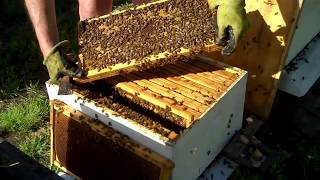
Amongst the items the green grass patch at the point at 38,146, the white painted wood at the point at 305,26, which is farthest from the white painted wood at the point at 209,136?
the green grass patch at the point at 38,146

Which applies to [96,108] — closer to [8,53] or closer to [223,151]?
[223,151]

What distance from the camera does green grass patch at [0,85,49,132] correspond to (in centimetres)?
417

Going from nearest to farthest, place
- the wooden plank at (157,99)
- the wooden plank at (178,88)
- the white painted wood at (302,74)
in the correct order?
the wooden plank at (157,99) → the wooden plank at (178,88) → the white painted wood at (302,74)

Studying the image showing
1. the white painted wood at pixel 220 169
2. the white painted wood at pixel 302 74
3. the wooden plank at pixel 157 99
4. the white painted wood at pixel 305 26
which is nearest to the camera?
the wooden plank at pixel 157 99

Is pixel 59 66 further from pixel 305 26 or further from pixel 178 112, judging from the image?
pixel 305 26

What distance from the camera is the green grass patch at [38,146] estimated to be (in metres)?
3.91

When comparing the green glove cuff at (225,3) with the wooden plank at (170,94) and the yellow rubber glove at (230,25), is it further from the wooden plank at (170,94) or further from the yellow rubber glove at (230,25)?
the wooden plank at (170,94)

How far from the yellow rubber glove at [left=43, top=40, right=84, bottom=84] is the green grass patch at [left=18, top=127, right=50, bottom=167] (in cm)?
112

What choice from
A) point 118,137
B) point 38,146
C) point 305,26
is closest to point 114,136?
point 118,137

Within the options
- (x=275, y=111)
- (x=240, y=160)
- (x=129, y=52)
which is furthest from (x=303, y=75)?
(x=129, y=52)

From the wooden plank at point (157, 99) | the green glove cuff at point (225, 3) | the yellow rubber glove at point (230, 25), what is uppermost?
the green glove cuff at point (225, 3)

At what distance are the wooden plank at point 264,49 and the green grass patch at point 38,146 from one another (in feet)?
5.54

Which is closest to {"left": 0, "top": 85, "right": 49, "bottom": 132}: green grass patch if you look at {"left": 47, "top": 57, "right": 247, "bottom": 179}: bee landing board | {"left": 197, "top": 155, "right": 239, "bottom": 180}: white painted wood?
{"left": 47, "top": 57, "right": 247, "bottom": 179}: bee landing board

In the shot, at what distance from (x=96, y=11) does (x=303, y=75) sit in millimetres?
2068
